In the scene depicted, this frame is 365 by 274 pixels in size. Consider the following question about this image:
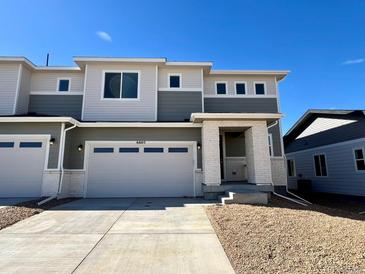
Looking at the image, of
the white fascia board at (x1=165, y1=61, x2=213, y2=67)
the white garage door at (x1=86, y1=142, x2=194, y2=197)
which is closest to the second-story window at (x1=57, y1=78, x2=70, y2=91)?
the white garage door at (x1=86, y1=142, x2=194, y2=197)

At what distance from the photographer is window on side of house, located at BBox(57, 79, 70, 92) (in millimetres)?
12398

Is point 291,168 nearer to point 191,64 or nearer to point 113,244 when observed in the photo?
point 191,64

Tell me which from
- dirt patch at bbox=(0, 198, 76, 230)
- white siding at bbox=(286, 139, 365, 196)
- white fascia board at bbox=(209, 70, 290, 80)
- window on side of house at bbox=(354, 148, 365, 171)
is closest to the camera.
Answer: dirt patch at bbox=(0, 198, 76, 230)

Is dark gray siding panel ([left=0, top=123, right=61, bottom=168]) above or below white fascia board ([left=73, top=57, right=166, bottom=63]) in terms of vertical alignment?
below

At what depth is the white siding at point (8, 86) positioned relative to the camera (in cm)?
1139

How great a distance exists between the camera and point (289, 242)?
427 cm

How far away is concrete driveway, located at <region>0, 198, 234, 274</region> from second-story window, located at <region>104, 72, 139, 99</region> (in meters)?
6.73

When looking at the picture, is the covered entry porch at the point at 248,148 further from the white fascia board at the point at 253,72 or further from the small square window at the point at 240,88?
the white fascia board at the point at 253,72

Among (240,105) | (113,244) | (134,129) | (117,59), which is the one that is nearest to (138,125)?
(134,129)

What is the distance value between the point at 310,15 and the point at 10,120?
575 inches

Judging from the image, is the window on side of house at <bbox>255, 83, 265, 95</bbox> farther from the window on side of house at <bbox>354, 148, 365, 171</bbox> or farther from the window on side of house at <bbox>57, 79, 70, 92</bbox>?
the window on side of house at <bbox>57, 79, 70, 92</bbox>

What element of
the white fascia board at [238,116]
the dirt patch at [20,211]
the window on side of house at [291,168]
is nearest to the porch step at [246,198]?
the white fascia board at [238,116]

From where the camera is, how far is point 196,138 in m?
10.8

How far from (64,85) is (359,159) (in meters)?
16.0
